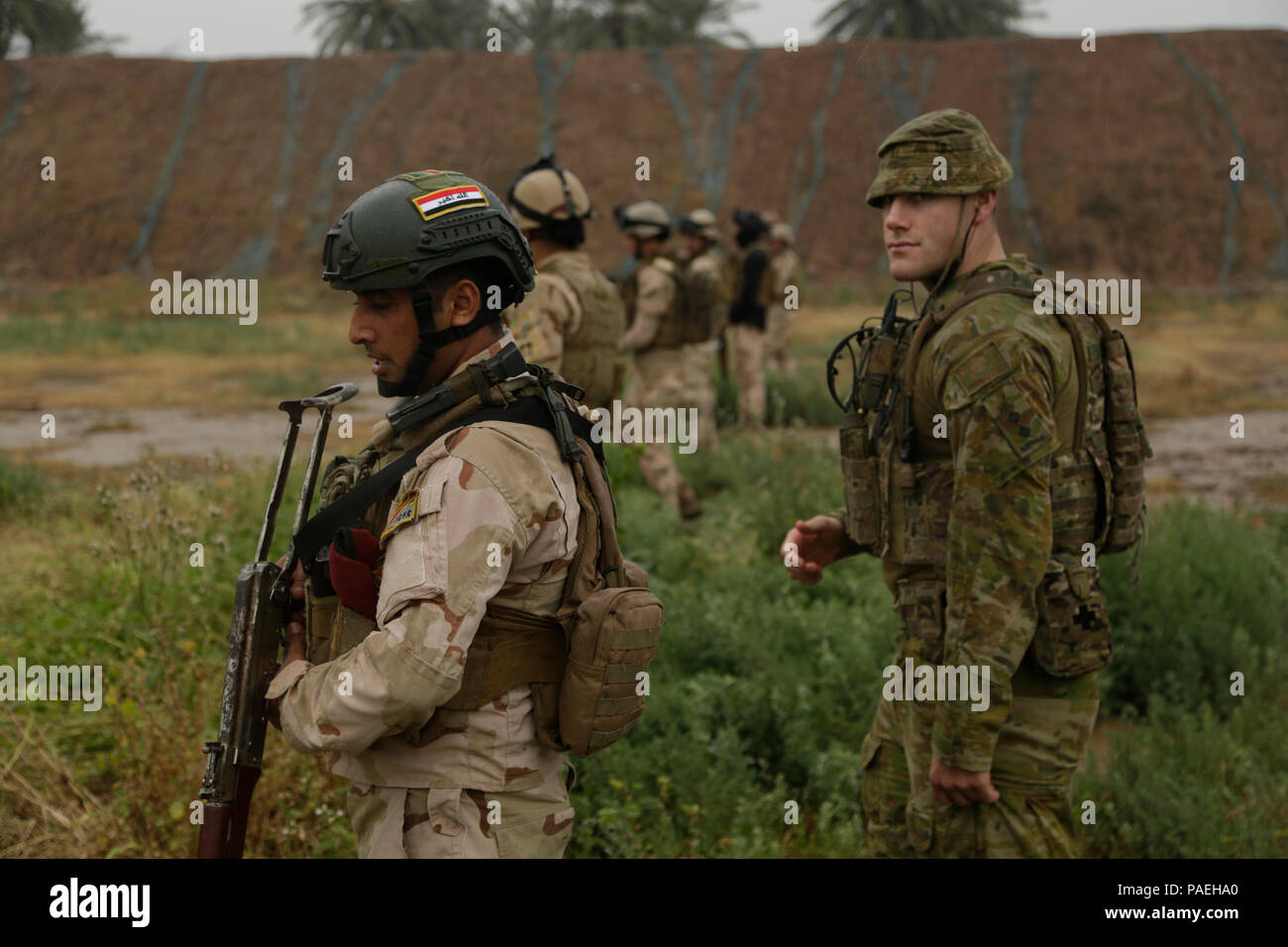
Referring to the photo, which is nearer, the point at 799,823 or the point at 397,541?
the point at 397,541

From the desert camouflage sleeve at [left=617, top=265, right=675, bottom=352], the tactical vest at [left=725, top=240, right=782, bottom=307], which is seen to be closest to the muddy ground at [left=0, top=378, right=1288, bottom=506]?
the tactical vest at [left=725, top=240, right=782, bottom=307]

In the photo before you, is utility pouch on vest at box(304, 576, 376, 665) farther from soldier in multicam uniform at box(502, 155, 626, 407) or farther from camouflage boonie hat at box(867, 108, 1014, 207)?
soldier in multicam uniform at box(502, 155, 626, 407)

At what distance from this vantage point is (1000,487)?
9.37 ft

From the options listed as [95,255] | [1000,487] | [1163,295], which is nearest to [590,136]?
[95,255]

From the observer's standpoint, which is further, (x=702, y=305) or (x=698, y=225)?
(x=698, y=225)

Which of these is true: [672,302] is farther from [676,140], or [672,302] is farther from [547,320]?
[676,140]

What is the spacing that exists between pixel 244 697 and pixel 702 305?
687cm

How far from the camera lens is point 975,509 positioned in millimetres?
2885

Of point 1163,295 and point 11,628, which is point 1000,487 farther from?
point 1163,295

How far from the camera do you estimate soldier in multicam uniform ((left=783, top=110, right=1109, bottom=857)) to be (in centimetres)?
287

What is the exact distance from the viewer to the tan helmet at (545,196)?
559 centimetres

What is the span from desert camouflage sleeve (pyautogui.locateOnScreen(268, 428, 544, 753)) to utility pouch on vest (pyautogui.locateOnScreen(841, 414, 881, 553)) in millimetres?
1337

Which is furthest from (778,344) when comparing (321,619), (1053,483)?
(321,619)
